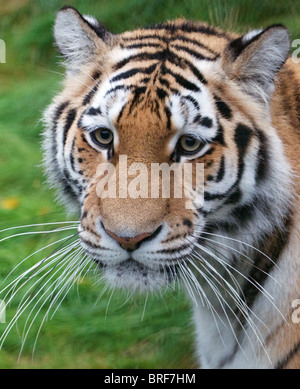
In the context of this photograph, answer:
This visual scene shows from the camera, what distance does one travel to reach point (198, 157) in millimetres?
2197

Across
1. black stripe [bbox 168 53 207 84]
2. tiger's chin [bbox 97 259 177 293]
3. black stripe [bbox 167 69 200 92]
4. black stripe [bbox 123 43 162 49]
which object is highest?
black stripe [bbox 123 43 162 49]

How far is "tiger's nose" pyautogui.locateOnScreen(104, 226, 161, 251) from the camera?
2064 mm

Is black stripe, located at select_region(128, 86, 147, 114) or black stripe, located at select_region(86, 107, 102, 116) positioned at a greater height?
black stripe, located at select_region(128, 86, 147, 114)

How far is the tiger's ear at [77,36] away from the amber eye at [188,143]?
0.50 metres

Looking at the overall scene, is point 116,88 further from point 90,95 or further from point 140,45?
point 140,45

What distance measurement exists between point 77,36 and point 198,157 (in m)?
0.64

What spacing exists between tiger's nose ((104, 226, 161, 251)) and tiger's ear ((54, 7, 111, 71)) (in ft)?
2.33

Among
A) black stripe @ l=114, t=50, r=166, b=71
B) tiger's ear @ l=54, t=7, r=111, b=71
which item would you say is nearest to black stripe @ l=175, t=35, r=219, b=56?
black stripe @ l=114, t=50, r=166, b=71

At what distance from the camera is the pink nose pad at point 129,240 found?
2.06 m

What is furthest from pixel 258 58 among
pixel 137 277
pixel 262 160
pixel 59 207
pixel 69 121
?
pixel 59 207

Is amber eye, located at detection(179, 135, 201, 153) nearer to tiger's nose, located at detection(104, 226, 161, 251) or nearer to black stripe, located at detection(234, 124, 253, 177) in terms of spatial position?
black stripe, located at detection(234, 124, 253, 177)

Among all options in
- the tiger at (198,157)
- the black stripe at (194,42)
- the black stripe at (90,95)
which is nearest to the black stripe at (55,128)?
the tiger at (198,157)

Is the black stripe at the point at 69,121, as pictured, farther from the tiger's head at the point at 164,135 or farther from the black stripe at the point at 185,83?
the black stripe at the point at 185,83
